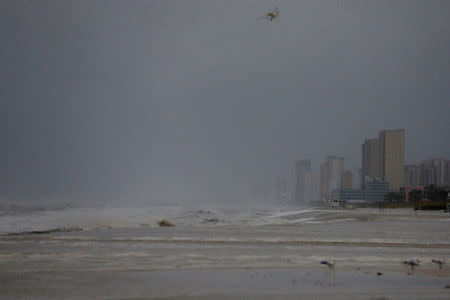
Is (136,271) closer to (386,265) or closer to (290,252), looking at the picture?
(290,252)

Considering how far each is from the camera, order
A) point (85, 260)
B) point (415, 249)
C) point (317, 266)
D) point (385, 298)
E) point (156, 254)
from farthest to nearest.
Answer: point (415, 249) → point (156, 254) → point (85, 260) → point (317, 266) → point (385, 298)

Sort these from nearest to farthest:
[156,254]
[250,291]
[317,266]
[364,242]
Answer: [250,291] < [317,266] < [156,254] < [364,242]

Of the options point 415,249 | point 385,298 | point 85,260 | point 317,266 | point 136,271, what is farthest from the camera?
point 415,249

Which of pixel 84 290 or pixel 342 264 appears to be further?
pixel 342 264

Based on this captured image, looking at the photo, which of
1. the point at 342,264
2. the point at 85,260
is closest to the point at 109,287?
the point at 85,260

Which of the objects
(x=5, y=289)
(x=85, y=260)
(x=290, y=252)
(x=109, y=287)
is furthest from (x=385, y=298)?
(x=85, y=260)

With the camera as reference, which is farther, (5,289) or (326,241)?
(326,241)

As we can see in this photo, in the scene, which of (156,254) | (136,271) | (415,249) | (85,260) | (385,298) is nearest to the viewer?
(385,298)

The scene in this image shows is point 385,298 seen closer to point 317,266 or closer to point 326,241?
point 317,266
